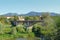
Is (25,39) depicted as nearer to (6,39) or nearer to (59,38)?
(6,39)

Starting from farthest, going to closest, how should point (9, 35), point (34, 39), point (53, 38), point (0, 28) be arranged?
point (0, 28), point (9, 35), point (34, 39), point (53, 38)

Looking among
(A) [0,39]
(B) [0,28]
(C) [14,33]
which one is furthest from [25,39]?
(B) [0,28]

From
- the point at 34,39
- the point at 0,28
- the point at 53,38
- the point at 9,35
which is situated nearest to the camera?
the point at 53,38

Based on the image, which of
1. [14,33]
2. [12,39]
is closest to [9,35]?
[14,33]

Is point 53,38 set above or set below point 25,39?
above

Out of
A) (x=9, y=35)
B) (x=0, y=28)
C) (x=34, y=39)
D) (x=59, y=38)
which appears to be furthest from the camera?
(x=0, y=28)

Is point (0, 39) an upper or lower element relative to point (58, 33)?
lower

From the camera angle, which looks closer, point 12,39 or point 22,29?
point 12,39

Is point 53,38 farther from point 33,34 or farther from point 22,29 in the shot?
point 22,29

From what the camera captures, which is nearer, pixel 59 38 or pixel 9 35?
pixel 59 38
